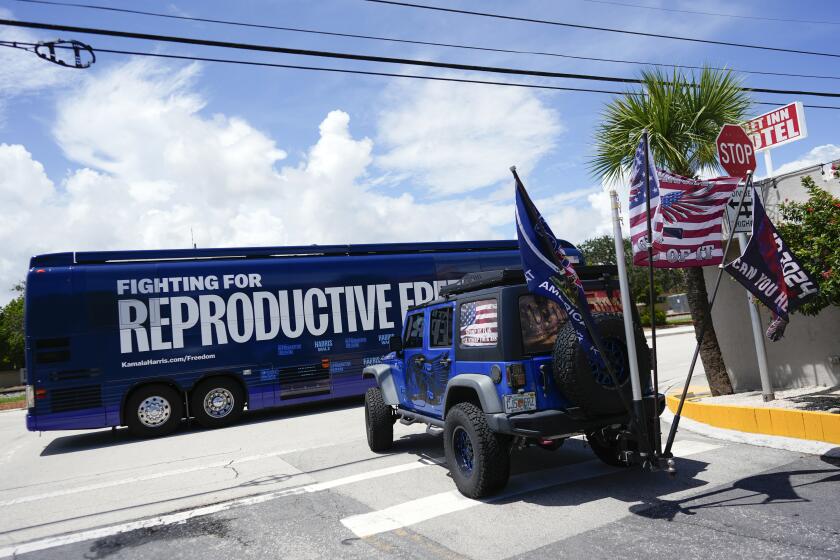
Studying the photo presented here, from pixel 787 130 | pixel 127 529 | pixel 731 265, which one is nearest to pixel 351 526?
pixel 127 529

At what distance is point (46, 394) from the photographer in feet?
34.0

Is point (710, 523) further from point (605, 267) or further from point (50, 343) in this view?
point (50, 343)

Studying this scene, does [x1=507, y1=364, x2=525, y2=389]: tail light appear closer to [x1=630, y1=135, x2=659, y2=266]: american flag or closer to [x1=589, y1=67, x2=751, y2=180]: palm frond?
[x1=630, y1=135, x2=659, y2=266]: american flag

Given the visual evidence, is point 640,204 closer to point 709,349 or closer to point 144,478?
point 709,349

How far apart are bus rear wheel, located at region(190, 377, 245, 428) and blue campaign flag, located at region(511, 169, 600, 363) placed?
28.2 feet

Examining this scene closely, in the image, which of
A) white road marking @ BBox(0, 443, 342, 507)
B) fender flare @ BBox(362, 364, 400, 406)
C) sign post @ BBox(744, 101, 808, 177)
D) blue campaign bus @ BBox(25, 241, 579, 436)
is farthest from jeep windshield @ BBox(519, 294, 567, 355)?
blue campaign bus @ BBox(25, 241, 579, 436)

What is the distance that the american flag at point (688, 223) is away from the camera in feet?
19.5

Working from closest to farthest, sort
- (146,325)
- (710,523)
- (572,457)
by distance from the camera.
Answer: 1. (710,523)
2. (572,457)
3. (146,325)

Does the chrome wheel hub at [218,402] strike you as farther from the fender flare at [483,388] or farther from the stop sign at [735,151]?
the stop sign at [735,151]

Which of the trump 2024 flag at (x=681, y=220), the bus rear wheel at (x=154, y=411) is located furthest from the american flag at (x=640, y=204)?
the bus rear wheel at (x=154, y=411)

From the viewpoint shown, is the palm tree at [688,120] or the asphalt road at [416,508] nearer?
the asphalt road at [416,508]

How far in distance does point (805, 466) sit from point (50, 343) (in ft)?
37.0

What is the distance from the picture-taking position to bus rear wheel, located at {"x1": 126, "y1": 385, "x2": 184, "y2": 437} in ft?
36.5

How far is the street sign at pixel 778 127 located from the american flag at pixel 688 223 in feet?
12.2
